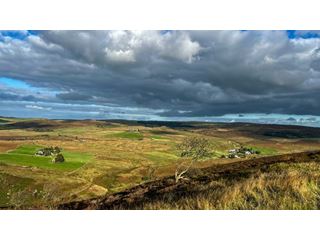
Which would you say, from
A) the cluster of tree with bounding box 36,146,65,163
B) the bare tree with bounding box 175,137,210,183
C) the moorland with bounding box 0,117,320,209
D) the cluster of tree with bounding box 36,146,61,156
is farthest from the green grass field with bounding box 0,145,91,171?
the bare tree with bounding box 175,137,210,183

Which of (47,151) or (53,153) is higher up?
(47,151)

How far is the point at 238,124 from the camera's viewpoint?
17875cm

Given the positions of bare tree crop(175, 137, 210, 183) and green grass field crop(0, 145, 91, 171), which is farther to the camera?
green grass field crop(0, 145, 91, 171)

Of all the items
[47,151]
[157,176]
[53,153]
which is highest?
[47,151]

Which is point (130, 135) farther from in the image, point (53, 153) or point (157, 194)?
point (157, 194)

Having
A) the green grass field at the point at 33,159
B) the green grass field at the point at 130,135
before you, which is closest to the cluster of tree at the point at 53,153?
the green grass field at the point at 33,159

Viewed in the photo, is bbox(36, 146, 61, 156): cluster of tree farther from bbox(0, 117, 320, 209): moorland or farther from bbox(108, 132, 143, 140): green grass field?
bbox(108, 132, 143, 140): green grass field

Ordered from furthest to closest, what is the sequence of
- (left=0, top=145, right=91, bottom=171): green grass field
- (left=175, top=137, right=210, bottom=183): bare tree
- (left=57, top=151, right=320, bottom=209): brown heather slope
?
(left=0, top=145, right=91, bottom=171): green grass field, (left=175, top=137, right=210, bottom=183): bare tree, (left=57, top=151, right=320, bottom=209): brown heather slope

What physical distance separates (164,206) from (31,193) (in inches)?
1802

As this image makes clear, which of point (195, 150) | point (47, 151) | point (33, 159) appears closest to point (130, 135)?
point (47, 151)

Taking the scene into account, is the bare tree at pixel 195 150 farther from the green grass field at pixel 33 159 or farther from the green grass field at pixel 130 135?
the green grass field at pixel 130 135
